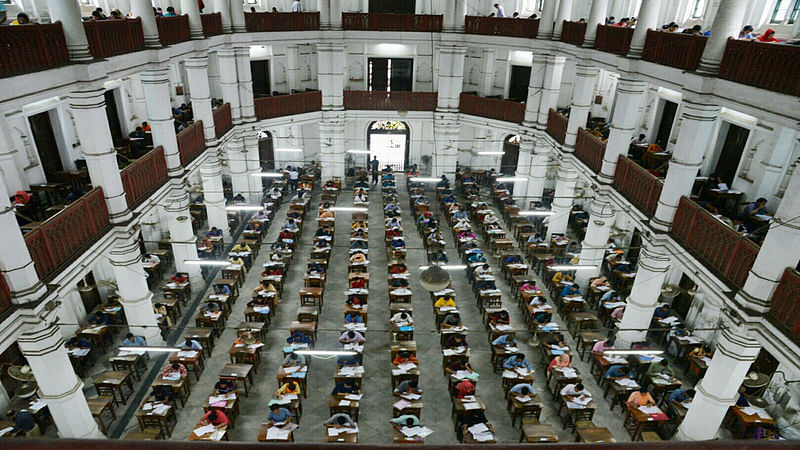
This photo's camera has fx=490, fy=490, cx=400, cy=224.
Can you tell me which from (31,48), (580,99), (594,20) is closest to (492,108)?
(580,99)

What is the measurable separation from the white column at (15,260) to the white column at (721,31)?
1398 cm

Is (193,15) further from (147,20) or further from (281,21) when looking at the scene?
(281,21)

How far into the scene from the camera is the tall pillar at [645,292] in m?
13.0

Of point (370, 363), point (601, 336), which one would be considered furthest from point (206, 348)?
point (601, 336)

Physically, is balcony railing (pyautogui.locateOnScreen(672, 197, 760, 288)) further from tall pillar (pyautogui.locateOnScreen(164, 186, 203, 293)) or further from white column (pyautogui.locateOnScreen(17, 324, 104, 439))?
tall pillar (pyautogui.locateOnScreen(164, 186, 203, 293))

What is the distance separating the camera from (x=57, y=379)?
10.0 m

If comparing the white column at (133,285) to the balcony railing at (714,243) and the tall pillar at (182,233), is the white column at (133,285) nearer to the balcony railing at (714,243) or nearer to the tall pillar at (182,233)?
the tall pillar at (182,233)

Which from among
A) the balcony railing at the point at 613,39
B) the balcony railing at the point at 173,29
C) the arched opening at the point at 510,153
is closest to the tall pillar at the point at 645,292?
the balcony railing at the point at 613,39

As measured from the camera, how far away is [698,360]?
13789 millimetres

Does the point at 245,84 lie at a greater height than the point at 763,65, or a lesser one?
lesser

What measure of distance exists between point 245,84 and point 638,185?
16137 mm

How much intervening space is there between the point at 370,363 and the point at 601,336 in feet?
22.9

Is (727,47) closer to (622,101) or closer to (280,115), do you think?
(622,101)

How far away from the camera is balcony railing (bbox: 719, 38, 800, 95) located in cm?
858
